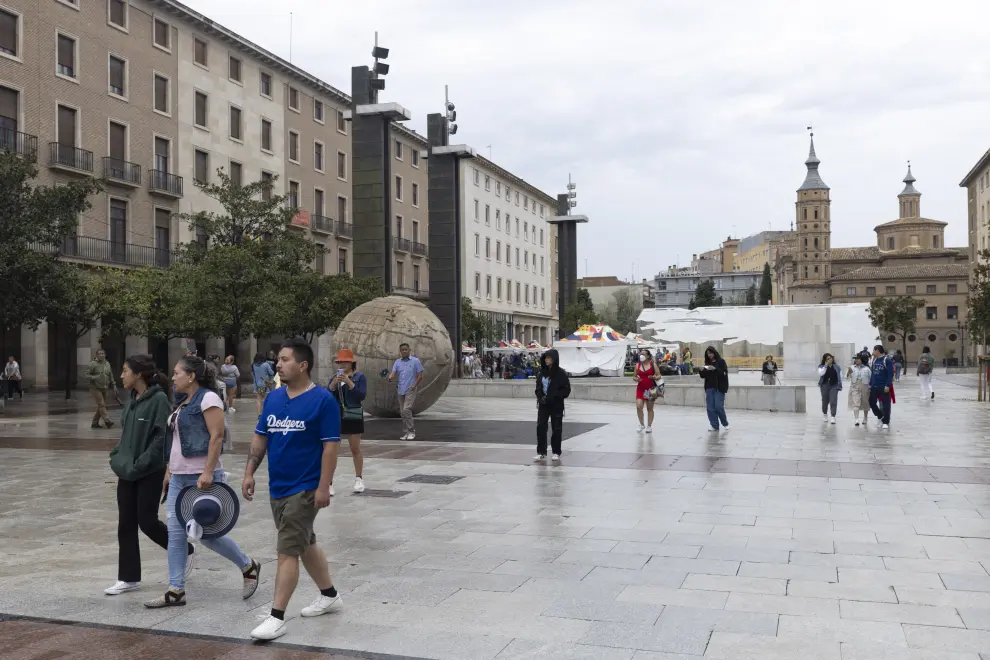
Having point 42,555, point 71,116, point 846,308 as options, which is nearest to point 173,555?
point 42,555

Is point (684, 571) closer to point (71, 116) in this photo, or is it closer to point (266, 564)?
point (266, 564)

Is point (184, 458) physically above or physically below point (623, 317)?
below

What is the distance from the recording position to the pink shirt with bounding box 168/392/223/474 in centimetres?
530

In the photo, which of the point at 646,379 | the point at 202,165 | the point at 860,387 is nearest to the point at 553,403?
the point at 646,379

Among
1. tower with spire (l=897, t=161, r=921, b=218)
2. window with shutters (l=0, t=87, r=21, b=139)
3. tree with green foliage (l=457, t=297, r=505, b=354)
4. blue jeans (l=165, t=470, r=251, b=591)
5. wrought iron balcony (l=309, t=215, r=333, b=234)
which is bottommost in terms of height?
blue jeans (l=165, t=470, r=251, b=591)

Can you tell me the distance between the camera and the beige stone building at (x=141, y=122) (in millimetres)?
31062

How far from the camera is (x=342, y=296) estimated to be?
1326 inches

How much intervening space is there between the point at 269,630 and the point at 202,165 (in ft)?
123

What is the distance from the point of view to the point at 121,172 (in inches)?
1344

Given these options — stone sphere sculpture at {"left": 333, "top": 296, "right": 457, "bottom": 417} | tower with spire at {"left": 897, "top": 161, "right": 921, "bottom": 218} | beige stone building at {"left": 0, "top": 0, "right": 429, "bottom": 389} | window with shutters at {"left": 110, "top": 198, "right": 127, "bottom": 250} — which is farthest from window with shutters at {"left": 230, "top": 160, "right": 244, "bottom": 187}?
tower with spire at {"left": 897, "top": 161, "right": 921, "bottom": 218}

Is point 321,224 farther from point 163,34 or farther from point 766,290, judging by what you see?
point 766,290

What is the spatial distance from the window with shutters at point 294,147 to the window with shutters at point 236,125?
415 cm

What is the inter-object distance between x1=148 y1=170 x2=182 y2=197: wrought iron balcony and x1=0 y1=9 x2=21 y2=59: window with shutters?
6878 mm

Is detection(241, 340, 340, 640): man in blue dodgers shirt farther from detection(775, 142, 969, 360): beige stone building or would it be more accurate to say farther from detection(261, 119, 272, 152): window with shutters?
detection(775, 142, 969, 360): beige stone building
